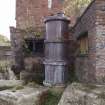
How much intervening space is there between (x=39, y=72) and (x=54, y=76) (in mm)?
2086

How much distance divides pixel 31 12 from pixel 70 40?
4.00 metres

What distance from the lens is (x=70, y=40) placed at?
290 inches

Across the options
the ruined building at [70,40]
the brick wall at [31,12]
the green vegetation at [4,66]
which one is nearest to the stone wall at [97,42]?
the ruined building at [70,40]

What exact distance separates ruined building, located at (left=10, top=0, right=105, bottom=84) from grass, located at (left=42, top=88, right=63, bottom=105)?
0.76m

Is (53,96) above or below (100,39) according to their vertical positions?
below

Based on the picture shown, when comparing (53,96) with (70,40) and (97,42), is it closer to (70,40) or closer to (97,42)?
(97,42)

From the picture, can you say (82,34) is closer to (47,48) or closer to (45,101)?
(47,48)

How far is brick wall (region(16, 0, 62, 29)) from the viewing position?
10273mm

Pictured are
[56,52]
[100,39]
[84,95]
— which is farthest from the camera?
[56,52]

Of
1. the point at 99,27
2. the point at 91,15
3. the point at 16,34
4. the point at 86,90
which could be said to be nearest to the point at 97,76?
the point at 86,90

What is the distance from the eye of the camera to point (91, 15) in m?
4.81

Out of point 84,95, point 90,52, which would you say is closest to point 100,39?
point 90,52

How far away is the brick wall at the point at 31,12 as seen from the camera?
10.3 meters

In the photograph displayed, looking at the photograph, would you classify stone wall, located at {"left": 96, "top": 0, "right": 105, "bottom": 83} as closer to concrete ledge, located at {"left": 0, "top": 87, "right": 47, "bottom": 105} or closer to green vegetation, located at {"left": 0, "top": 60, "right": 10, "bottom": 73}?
concrete ledge, located at {"left": 0, "top": 87, "right": 47, "bottom": 105}
